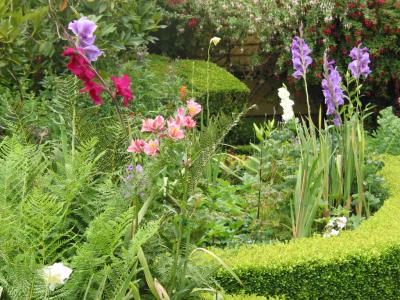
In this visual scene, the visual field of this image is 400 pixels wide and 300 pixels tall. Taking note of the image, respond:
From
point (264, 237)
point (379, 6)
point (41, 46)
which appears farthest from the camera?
point (379, 6)

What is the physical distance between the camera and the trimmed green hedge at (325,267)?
3258mm

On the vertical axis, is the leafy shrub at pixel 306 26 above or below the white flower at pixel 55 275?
above

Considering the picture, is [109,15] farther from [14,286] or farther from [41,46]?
[14,286]

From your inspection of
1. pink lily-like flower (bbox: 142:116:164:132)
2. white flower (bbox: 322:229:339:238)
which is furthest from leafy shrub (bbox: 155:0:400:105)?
pink lily-like flower (bbox: 142:116:164:132)

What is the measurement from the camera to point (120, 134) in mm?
2408

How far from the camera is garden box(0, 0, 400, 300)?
6.41 ft

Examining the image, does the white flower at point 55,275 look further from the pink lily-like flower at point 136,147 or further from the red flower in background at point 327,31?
the red flower in background at point 327,31

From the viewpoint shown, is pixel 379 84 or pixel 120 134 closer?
pixel 120 134

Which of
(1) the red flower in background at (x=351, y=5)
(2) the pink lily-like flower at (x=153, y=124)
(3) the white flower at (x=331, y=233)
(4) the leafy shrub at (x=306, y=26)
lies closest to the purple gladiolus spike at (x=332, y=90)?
(3) the white flower at (x=331, y=233)

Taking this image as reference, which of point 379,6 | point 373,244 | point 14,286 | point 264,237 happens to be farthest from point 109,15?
point 379,6

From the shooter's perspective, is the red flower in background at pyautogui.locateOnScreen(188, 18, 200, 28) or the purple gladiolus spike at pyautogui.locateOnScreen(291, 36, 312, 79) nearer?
the purple gladiolus spike at pyautogui.locateOnScreen(291, 36, 312, 79)

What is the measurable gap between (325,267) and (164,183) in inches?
44.8

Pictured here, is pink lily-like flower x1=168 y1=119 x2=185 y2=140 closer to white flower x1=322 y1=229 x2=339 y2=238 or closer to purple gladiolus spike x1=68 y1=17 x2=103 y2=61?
purple gladiolus spike x1=68 y1=17 x2=103 y2=61

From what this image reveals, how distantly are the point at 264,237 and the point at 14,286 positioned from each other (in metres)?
2.36
